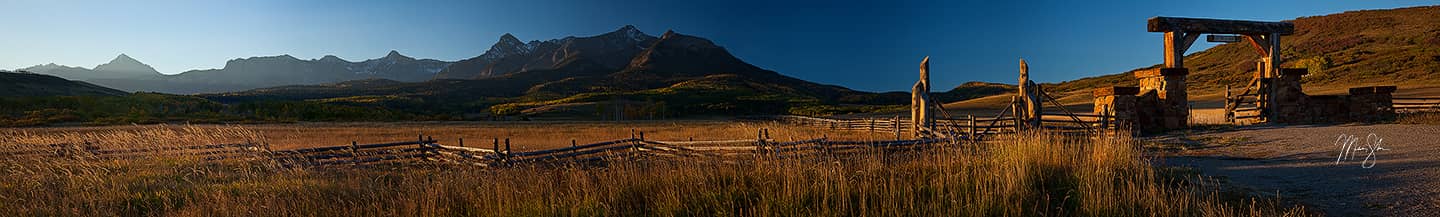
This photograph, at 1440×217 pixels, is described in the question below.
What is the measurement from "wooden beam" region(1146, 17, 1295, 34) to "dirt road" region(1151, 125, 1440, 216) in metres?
3.48

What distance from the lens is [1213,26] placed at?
13.3 m

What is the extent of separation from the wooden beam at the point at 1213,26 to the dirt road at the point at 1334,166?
11.4ft

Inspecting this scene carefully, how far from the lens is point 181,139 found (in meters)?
10.6

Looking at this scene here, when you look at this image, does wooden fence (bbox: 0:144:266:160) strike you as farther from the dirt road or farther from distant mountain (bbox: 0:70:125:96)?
distant mountain (bbox: 0:70:125:96)

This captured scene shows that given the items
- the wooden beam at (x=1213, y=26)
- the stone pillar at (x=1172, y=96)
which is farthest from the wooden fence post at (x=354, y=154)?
the wooden beam at (x=1213, y=26)

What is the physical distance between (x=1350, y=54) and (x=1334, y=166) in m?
63.3

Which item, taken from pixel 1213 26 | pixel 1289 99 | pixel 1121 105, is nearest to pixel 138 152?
pixel 1121 105

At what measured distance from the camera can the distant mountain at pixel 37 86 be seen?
84.9 m

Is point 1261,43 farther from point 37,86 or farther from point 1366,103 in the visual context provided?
point 37,86

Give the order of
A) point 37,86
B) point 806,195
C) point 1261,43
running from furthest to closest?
point 37,86 < point 1261,43 < point 806,195

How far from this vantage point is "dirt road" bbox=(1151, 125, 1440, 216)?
12.9 feet

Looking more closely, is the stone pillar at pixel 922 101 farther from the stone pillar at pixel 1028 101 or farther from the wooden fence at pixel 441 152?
the stone pillar at pixel 1028 101

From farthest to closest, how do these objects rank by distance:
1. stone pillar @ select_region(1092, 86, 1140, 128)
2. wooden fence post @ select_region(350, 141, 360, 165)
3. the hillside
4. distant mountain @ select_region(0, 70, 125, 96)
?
distant mountain @ select_region(0, 70, 125, 96) → the hillside → stone pillar @ select_region(1092, 86, 1140, 128) → wooden fence post @ select_region(350, 141, 360, 165)

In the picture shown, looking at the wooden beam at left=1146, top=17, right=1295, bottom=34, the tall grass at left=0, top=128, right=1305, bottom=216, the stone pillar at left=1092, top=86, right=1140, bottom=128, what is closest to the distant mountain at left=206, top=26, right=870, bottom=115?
the wooden beam at left=1146, top=17, right=1295, bottom=34
